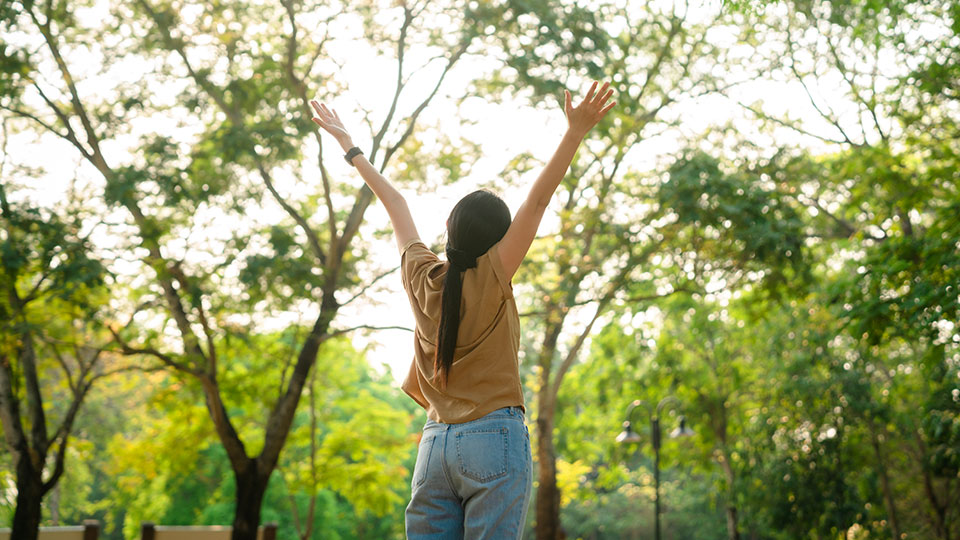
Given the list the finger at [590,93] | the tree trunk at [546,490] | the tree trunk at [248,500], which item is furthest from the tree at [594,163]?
the finger at [590,93]

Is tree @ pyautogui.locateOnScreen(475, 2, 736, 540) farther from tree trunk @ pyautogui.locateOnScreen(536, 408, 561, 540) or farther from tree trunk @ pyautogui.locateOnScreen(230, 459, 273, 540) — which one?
tree trunk @ pyautogui.locateOnScreen(230, 459, 273, 540)

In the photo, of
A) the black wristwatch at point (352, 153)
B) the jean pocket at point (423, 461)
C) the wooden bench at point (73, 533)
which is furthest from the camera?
the wooden bench at point (73, 533)

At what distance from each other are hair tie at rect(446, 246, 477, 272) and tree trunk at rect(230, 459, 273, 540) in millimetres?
→ 9368

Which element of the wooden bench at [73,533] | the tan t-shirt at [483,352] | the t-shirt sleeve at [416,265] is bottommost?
the wooden bench at [73,533]

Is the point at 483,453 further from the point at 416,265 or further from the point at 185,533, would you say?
the point at 185,533

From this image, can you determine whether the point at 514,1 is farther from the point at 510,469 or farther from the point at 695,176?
the point at 510,469

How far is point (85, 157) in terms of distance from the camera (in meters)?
10.5

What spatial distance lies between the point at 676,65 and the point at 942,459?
7017 millimetres

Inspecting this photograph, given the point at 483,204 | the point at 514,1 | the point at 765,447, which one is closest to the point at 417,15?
the point at 514,1

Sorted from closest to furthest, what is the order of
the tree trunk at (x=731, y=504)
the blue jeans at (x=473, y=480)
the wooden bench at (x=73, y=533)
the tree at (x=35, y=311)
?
1. the blue jeans at (x=473, y=480)
2. the tree at (x=35, y=311)
3. the wooden bench at (x=73, y=533)
4. the tree trunk at (x=731, y=504)

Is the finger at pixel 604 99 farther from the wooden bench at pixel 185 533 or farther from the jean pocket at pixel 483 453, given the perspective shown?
the wooden bench at pixel 185 533

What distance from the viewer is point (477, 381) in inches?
73.9

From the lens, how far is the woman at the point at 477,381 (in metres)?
1.80

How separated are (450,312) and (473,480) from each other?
369 mm
